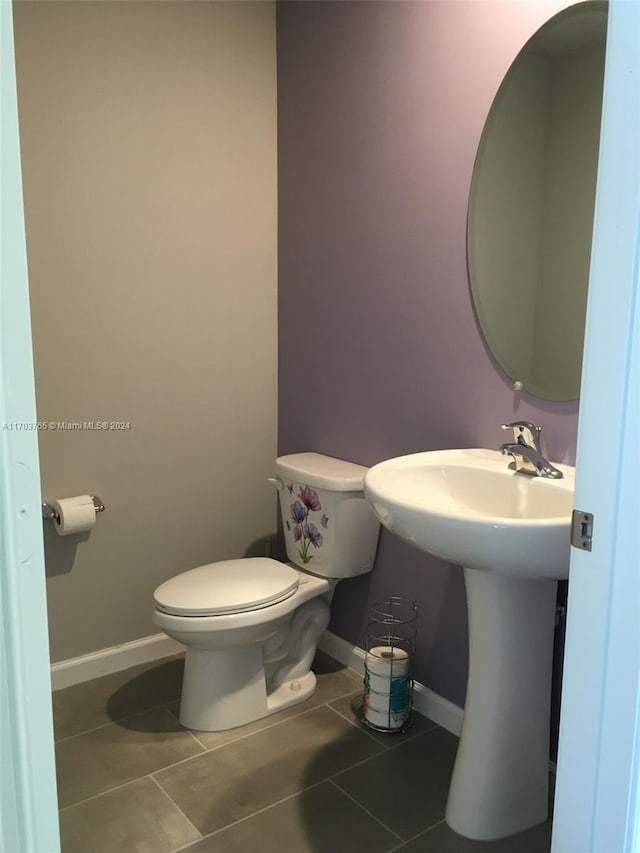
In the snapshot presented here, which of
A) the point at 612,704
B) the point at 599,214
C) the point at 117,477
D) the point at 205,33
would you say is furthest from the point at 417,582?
the point at 205,33

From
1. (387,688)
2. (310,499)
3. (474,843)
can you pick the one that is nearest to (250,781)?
(387,688)

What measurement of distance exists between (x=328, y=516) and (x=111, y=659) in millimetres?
887

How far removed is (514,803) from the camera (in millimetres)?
1665

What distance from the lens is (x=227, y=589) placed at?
2049 mm

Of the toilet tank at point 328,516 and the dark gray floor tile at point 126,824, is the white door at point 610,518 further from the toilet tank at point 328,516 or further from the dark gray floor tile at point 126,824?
the toilet tank at point 328,516

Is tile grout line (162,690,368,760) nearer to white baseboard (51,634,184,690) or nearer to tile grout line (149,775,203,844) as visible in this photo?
tile grout line (149,775,203,844)

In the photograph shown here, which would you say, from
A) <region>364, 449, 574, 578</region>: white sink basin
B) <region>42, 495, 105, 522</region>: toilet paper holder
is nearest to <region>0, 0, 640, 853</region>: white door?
<region>364, 449, 574, 578</region>: white sink basin

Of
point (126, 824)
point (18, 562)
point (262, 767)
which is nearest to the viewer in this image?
point (18, 562)

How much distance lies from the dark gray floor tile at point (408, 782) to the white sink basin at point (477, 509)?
74 cm

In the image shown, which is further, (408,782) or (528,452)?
(408,782)

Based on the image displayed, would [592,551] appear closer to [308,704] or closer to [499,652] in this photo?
[499,652]

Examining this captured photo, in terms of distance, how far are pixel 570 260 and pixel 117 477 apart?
1.50 meters

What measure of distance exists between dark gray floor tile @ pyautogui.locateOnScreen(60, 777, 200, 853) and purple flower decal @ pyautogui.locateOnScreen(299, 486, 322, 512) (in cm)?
88

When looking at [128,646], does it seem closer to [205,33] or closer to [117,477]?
[117,477]
